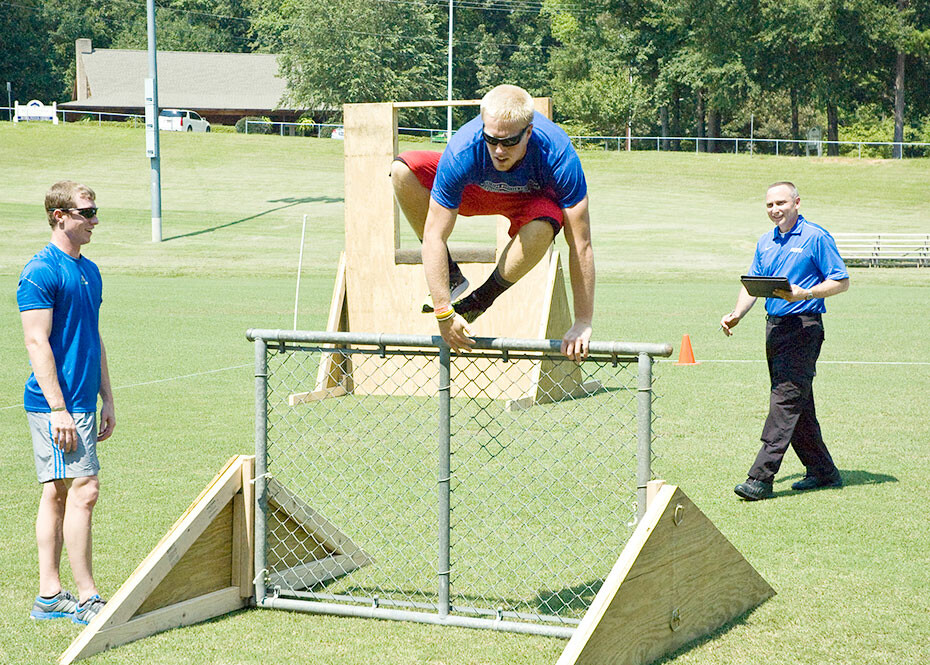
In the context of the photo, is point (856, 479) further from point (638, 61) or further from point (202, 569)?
point (638, 61)

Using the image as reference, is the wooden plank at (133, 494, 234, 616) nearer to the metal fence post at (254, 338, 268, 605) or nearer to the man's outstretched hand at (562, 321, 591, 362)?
the metal fence post at (254, 338, 268, 605)

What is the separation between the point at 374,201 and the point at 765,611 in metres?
7.34

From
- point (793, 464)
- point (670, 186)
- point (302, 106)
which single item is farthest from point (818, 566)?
point (302, 106)

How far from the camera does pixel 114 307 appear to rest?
765 inches

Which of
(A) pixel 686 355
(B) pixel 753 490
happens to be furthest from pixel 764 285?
(A) pixel 686 355

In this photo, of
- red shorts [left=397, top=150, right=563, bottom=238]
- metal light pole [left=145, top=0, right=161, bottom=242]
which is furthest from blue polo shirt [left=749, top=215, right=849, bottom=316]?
metal light pole [left=145, top=0, right=161, bottom=242]

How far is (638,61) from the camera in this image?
7656 centimetres

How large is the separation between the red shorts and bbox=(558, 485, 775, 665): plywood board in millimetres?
1371

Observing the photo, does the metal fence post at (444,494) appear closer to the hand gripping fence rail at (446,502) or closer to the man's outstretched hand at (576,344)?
the hand gripping fence rail at (446,502)

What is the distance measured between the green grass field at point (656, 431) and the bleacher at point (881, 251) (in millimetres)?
1312

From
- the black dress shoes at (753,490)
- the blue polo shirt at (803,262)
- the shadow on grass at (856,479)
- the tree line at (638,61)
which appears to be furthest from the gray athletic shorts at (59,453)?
the tree line at (638,61)

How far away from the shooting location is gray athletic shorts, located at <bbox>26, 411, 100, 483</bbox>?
16.6 feet

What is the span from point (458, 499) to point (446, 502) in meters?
2.37

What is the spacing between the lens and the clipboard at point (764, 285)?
281 inches
